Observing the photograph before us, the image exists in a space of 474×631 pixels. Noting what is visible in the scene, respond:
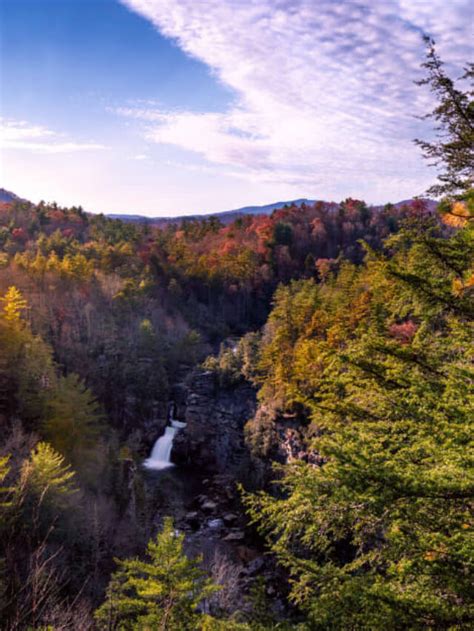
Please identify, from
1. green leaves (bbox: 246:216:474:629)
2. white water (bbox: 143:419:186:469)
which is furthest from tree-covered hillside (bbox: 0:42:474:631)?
white water (bbox: 143:419:186:469)

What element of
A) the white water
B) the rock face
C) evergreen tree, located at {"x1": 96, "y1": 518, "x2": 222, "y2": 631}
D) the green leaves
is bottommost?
the white water

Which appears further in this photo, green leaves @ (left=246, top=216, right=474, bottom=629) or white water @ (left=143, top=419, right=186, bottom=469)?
white water @ (left=143, top=419, right=186, bottom=469)

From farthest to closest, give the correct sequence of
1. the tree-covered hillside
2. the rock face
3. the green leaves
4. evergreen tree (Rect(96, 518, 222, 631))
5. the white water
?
the white water → the rock face → evergreen tree (Rect(96, 518, 222, 631)) → the tree-covered hillside → the green leaves

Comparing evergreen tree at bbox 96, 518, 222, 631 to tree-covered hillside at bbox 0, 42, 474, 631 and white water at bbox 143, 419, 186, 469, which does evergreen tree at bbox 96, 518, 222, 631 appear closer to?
tree-covered hillside at bbox 0, 42, 474, 631

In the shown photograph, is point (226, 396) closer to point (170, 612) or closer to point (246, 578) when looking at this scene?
point (246, 578)

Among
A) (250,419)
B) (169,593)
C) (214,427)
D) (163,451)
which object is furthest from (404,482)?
(163,451)

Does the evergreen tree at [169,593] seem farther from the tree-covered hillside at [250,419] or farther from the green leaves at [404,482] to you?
the green leaves at [404,482]

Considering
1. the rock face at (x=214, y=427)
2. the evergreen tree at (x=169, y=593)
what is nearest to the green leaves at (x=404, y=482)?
the evergreen tree at (x=169, y=593)
